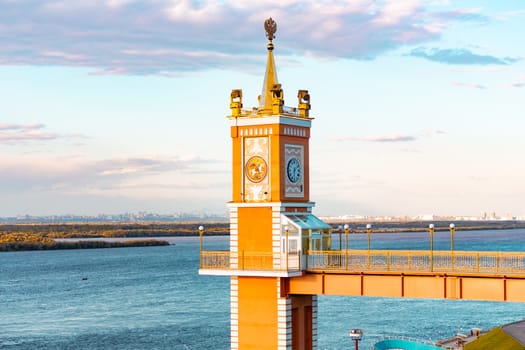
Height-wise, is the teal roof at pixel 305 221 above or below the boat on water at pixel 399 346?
above

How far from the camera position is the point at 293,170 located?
151 feet

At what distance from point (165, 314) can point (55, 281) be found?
5918 cm

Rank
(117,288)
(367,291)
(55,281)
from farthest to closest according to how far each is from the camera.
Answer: (55,281) → (117,288) → (367,291)

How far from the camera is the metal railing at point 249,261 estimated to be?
43938 millimetres

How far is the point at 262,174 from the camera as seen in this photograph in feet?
148

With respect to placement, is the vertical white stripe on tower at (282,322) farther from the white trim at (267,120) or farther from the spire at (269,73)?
the spire at (269,73)

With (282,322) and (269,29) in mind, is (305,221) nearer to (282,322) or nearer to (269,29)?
(282,322)

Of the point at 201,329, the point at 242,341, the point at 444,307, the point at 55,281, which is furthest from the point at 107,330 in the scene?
the point at 55,281

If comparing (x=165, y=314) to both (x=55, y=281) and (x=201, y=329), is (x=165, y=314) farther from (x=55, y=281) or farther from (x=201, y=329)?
(x=55, y=281)

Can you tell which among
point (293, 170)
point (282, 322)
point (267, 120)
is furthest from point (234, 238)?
point (267, 120)

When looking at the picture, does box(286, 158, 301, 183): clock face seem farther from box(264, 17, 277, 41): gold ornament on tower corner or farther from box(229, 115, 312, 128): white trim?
box(264, 17, 277, 41): gold ornament on tower corner

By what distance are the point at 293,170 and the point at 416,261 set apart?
27.0 ft

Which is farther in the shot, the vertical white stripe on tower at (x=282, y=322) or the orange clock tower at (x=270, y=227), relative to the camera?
the orange clock tower at (x=270, y=227)

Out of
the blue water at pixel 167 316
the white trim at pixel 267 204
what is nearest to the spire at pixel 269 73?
the white trim at pixel 267 204
